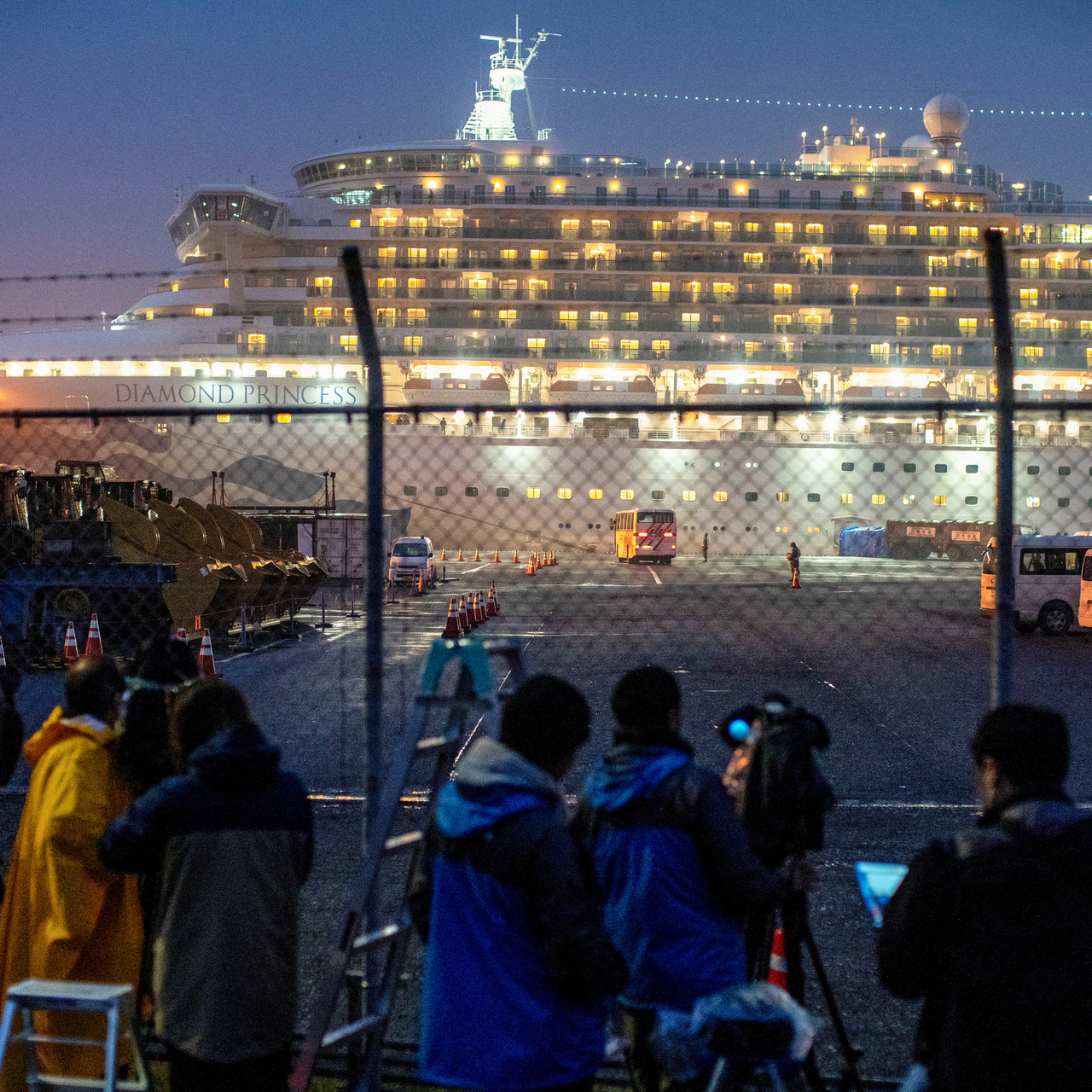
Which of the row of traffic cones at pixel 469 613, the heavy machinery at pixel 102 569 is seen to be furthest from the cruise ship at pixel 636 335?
the heavy machinery at pixel 102 569

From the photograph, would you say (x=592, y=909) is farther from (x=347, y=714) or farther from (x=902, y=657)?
(x=902, y=657)

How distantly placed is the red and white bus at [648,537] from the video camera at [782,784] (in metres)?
36.2

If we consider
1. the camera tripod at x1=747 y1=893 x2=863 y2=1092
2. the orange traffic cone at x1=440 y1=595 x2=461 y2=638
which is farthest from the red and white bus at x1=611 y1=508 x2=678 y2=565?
the camera tripod at x1=747 y1=893 x2=863 y2=1092

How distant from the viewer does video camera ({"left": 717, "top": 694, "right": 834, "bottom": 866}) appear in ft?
9.72

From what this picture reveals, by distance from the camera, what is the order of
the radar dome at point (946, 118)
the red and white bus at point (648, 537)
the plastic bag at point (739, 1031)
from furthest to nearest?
the radar dome at point (946, 118)
the red and white bus at point (648, 537)
the plastic bag at point (739, 1031)

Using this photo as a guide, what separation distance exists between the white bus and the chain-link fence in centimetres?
5

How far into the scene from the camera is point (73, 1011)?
3.09 meters

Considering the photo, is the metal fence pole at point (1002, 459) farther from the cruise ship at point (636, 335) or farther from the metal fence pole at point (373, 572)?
the cruise ship at point (636, 335)

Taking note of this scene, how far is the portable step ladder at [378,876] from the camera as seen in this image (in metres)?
3.03

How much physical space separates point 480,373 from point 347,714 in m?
40.9

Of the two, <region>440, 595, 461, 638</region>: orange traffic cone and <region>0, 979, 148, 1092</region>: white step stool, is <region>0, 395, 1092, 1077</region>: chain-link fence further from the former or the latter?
<region>0, 979, 148, 1092</region>: white step stool

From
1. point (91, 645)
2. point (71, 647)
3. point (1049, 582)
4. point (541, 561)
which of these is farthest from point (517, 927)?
point (541, 561)

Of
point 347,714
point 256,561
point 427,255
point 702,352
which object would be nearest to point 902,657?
point 347,714

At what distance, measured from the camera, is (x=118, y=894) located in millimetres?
3205
